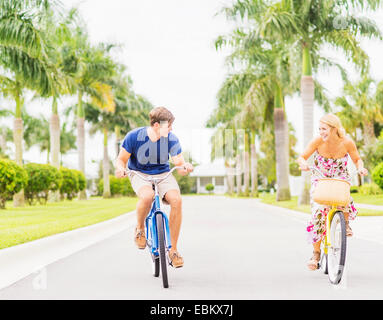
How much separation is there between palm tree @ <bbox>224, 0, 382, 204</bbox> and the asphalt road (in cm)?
1156

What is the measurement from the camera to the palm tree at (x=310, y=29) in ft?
65.9

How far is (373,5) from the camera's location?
1955 cm

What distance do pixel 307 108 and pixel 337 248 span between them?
628 inches

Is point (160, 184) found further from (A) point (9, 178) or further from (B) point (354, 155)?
(A) point (9, 178)

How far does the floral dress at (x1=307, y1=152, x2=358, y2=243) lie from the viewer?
5.98 meters

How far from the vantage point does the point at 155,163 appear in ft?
19.5

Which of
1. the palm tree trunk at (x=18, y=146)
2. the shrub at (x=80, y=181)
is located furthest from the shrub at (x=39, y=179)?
the shrub at (x=80, y=181)

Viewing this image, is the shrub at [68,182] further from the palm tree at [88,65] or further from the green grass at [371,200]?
the green grass at [371,200]

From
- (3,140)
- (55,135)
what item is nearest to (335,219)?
(55,135)

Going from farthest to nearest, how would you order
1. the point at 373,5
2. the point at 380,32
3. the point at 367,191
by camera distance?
the point at 367,191
the point at 380,32
the point at 373,5

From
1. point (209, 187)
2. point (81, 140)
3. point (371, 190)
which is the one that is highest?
point (81, 140)
